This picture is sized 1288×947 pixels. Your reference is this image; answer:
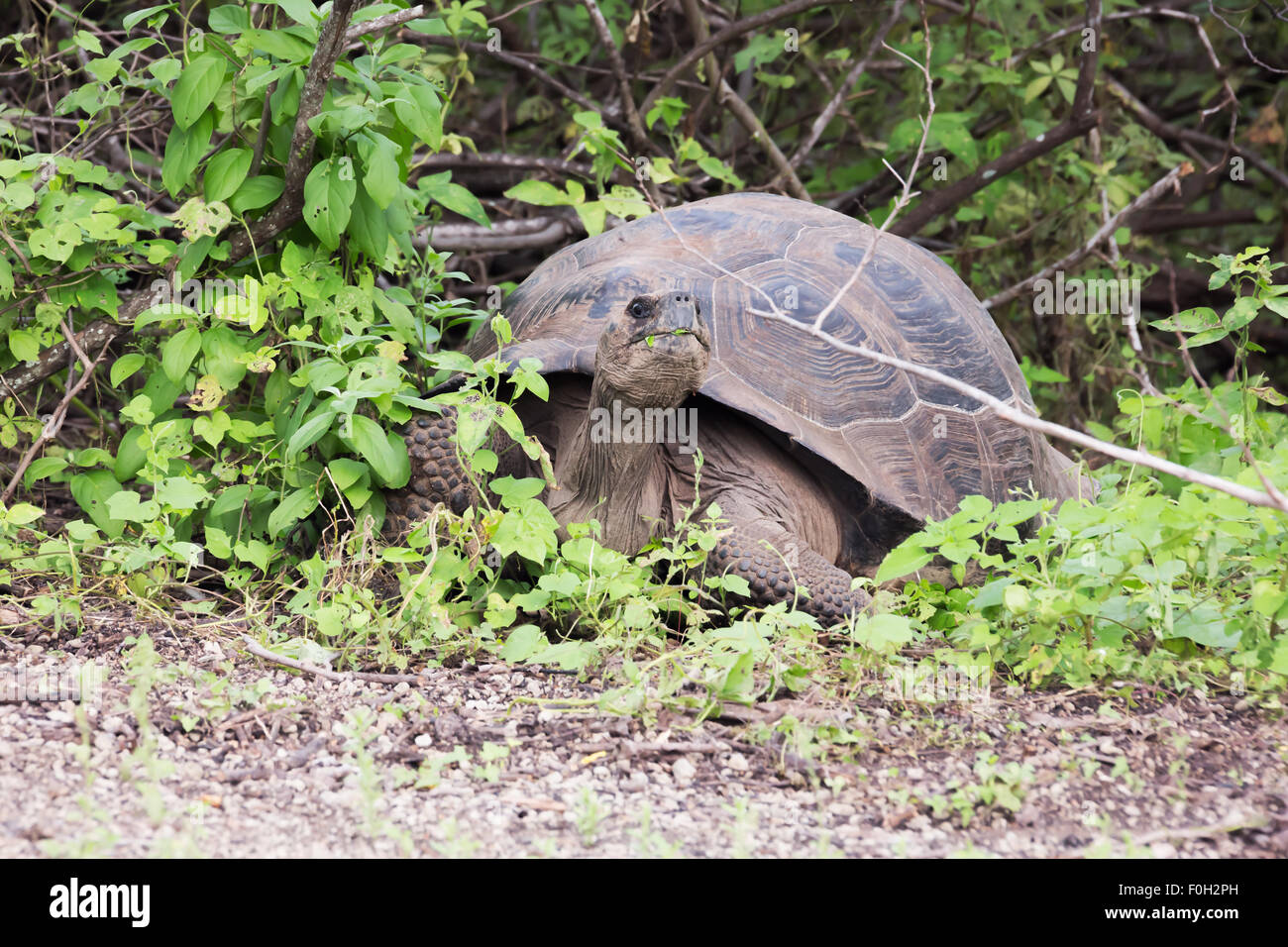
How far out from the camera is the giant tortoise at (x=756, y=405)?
3539 mm

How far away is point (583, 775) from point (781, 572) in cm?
132

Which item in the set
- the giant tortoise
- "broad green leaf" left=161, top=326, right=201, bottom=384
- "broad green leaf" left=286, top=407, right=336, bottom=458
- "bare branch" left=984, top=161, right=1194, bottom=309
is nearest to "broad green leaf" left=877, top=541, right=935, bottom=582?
the giant tortoise

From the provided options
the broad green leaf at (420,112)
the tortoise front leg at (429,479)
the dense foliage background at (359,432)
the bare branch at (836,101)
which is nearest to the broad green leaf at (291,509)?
the dense foliage background at (359,432)

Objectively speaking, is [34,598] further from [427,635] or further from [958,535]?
[958,535]

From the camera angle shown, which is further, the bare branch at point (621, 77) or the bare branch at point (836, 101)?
the bare branch at point (836, 101)

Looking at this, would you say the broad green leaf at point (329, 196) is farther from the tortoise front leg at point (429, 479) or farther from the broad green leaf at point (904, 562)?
the broad green leaf at point (904, 562)

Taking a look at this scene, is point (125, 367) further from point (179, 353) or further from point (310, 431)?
point (310, 431)

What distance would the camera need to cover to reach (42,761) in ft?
7.47

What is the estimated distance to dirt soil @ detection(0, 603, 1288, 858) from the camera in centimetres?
208

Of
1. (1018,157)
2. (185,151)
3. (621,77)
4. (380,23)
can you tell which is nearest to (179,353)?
(185,151)

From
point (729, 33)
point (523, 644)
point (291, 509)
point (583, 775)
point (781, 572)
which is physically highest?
Answer: point (729, 33)

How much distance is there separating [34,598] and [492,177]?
3.79 m

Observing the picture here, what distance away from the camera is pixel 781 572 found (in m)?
3.57

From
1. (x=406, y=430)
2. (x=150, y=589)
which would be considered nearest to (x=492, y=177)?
(x=406, y=430)
